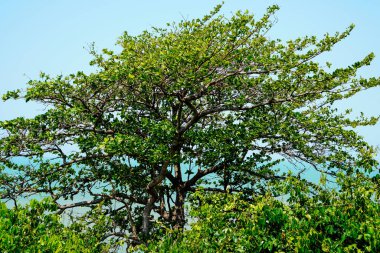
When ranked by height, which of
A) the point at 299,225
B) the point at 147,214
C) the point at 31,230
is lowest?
the point at 299,225

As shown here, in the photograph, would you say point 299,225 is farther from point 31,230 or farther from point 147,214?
point 147,214

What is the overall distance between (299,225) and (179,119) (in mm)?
8749

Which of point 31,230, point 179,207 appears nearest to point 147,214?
point 179,207

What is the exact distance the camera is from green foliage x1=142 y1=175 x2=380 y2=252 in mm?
7020

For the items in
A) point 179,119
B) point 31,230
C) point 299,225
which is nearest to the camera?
point 299,225

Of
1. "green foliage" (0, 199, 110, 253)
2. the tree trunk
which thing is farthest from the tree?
"green foliage" (0, 199, 110, 253)

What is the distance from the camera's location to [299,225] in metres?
7.32

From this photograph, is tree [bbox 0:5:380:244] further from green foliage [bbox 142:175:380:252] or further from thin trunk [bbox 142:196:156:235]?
green foliage [bbox 142:175:380:252]

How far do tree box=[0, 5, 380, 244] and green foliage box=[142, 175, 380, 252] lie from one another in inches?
205

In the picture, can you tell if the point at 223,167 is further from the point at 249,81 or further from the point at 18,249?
the point at 18,249

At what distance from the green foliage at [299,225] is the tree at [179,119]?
17.1ft

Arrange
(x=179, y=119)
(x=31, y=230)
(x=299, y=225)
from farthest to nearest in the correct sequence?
1. (x=179, y=119)
2. (x=31, y=230)
3. (x=299, y=225)

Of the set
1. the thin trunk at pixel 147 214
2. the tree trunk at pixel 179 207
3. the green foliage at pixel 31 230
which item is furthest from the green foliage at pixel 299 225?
the tree trunk at pixel 179 207

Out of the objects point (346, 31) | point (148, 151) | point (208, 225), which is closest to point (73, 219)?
point (148, 151)
